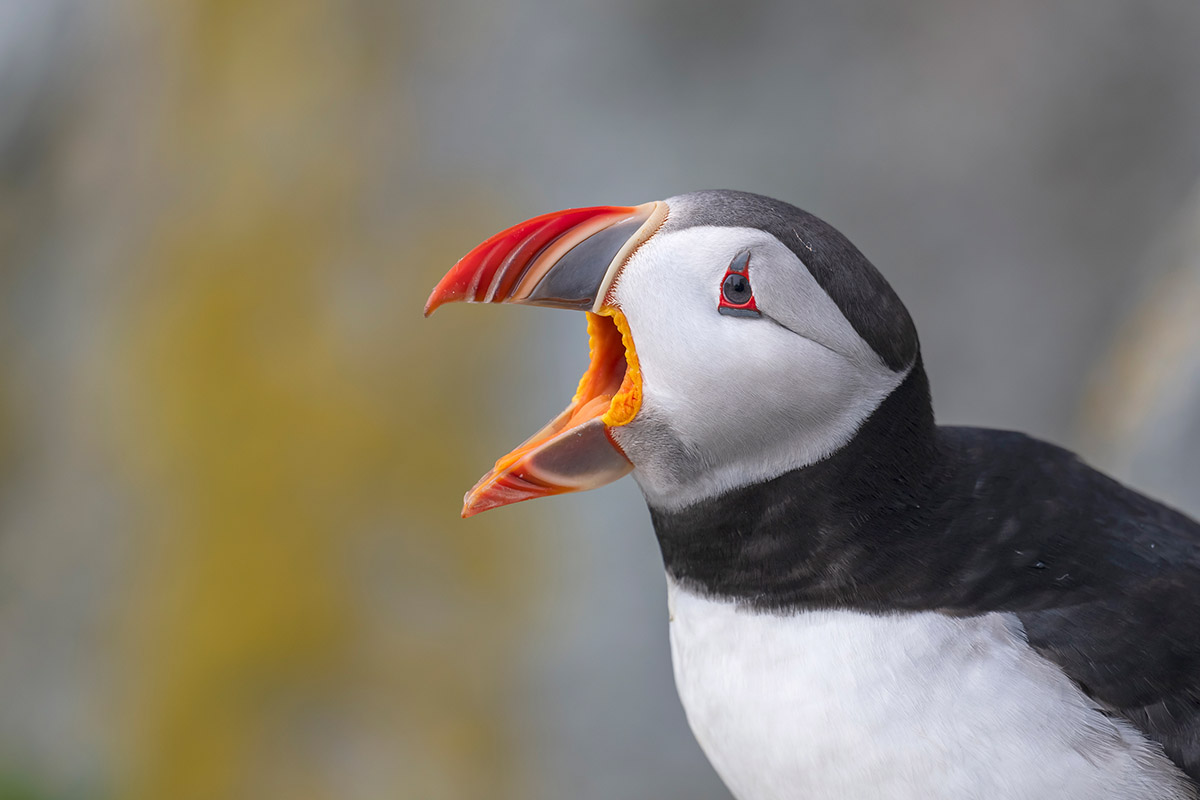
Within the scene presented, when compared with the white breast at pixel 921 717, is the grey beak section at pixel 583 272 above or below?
above

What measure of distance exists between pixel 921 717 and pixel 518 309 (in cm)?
161

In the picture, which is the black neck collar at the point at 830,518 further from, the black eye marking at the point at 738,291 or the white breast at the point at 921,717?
the black eye marking at the point at 738,291

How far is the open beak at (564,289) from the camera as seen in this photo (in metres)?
1.02

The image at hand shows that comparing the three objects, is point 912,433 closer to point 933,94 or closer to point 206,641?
point 933,94

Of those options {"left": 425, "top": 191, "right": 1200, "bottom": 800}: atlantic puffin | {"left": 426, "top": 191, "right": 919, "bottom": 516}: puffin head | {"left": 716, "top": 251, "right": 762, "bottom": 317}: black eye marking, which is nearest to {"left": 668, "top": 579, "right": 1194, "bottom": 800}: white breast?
{"left": 425, "top": 191, "right": 1200, "bottom": 800}: atlantic puffin

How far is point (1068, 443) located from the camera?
2736 millimetres

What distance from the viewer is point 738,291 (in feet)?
3.20

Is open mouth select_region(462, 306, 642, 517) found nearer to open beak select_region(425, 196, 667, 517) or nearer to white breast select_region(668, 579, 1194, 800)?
open beak select_region(425, 196, 667, 517)

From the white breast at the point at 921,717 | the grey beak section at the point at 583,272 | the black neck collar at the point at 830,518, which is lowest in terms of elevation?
the white breast at the point at 921,717

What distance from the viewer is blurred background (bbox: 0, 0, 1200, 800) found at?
2.42 meters

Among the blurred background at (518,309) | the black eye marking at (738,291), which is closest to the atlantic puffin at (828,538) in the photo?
the black eye marking at (738,291)

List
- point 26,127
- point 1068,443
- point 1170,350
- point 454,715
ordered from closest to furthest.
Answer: point 1170,350
point 454,715
point 1068,443
point 26,127

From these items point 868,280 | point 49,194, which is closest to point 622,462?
point 868,280

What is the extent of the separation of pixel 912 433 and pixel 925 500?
0.25ft
